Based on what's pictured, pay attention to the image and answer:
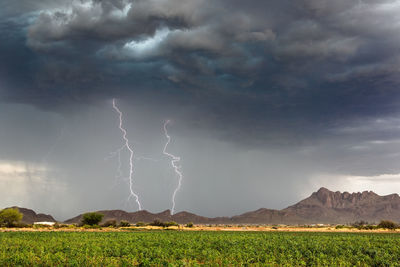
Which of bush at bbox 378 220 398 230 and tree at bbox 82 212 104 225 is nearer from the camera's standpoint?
bush at bbox 378 220 398 230

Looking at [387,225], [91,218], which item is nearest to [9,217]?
[91,218]

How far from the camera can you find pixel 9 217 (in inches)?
5443

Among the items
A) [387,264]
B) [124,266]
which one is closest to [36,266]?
[124,266]

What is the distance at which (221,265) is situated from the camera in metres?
30.8

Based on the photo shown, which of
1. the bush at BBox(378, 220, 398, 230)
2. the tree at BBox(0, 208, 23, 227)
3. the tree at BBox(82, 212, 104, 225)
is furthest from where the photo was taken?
the tree at BBox(82, 212, 104, 225)

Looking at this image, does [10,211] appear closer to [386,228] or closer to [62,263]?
[62,263]

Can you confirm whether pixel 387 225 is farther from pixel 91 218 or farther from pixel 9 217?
pixel 9 217

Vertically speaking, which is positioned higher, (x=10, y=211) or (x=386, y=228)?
(x=10, y=211)

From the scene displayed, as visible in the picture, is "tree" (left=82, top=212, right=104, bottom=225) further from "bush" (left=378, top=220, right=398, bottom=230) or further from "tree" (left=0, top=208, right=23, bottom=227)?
"bush" (left=378, top=220, right=398, bottom=230)

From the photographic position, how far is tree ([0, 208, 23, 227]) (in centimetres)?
13688

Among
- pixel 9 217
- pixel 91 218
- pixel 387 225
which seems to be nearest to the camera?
pixel 9 217

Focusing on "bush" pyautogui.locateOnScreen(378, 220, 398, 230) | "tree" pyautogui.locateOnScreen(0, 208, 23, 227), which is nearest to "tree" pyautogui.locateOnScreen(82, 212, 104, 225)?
"tree" pyautogui.locateOnScreen(0, 208, 23, 227)

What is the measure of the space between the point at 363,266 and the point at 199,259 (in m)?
16.3

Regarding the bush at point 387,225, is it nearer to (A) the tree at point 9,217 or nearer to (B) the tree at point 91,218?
(B) the tree at point 91,218
